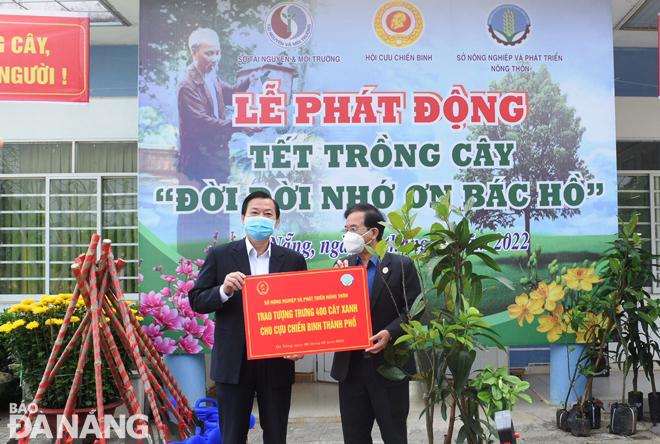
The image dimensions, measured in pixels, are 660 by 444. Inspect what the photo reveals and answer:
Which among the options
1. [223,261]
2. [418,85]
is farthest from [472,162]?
[223,261]

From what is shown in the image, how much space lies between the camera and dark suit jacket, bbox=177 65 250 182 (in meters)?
4.68

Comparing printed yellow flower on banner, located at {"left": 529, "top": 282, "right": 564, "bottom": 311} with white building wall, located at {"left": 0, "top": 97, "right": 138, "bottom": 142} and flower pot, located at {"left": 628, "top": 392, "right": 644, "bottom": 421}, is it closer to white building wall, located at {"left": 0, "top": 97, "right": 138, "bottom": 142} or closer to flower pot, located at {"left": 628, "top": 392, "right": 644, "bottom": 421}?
flower pot, located at {"left": 628, "top": 392, "right": 644, "bottom": 421}

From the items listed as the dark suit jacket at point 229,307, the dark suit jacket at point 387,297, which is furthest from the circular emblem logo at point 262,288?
the dark suit jacket at point 387,297

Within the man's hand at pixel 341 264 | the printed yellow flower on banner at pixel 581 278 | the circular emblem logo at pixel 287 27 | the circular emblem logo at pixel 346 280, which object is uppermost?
the circular emblem logo at pixel 287 27

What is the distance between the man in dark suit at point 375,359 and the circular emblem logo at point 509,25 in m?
2.60

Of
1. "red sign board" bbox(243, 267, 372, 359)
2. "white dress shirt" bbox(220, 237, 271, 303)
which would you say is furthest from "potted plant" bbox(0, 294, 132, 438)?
"red sign board" bbox(243, 267, 372, 359)

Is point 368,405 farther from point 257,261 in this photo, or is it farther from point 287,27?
point 287,27

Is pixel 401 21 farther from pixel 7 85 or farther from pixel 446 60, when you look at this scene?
pixel 7 85

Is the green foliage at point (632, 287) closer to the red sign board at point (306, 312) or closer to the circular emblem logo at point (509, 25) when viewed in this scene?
the circular emblem logo at point (509, 25)

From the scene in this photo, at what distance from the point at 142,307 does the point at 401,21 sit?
119 inches

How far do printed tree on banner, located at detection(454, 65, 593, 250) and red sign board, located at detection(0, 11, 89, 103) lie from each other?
9.65ft

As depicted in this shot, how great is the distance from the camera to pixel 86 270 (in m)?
3.14

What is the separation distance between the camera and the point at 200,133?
184 inches

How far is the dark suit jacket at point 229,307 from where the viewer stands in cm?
277
